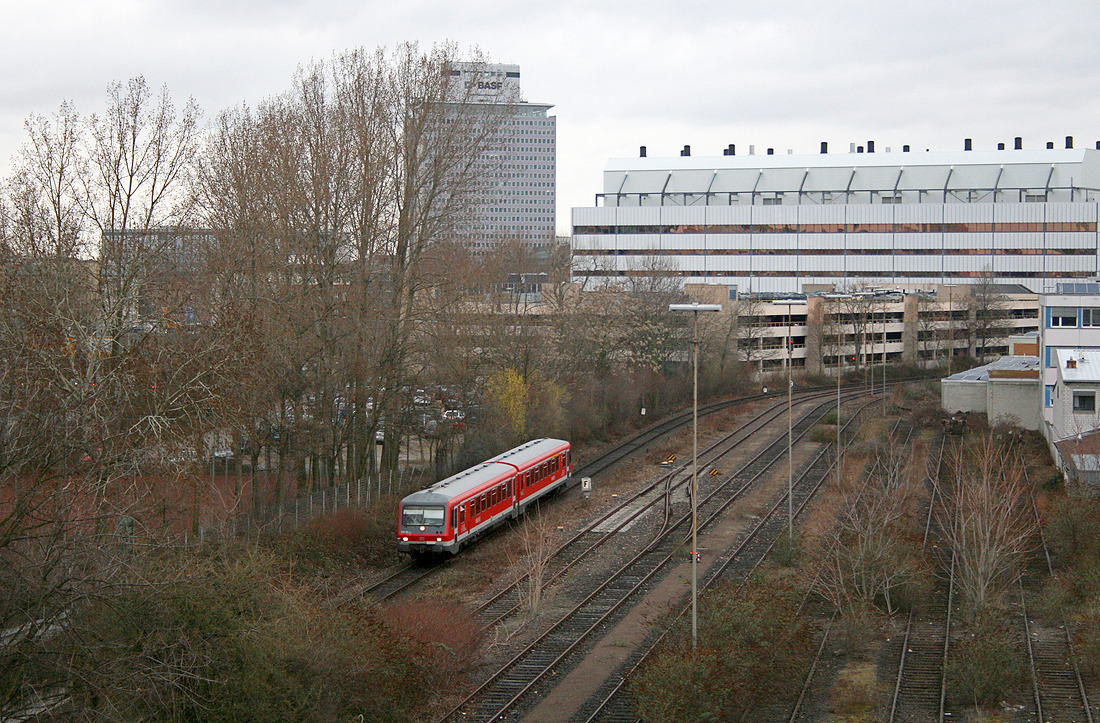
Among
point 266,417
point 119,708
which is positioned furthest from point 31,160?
point 119,708

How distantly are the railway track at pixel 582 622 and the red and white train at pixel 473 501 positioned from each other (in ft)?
13.6

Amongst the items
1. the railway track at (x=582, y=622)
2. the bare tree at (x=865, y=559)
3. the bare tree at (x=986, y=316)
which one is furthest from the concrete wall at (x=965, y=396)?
the bare tree at (x=865, y=559)

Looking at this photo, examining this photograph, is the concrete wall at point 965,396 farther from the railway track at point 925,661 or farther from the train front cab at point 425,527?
the train front cab at point 425,527

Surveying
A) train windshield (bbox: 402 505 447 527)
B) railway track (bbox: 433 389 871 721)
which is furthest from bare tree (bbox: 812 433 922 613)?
train windshield (bbox: 402 505 447 527)

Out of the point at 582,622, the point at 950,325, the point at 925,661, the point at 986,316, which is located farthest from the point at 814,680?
the point at 986,316

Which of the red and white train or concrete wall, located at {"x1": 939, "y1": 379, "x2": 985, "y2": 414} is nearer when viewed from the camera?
the red and white train

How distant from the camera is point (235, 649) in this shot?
1323 cm

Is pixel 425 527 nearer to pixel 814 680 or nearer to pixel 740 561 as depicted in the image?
pixel 740 561

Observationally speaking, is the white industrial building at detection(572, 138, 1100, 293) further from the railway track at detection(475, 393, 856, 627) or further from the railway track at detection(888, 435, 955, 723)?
the railway track at detection(888, 435, 955, 723)

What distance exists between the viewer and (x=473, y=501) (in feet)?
86.9

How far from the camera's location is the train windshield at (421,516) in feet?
82.2

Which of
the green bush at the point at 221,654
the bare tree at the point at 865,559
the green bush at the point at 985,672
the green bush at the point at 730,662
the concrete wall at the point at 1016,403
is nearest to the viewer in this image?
the green bush at the point at 221,654

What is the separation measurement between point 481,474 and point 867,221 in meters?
68.9

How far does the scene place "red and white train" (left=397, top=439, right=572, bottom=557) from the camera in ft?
82.3
